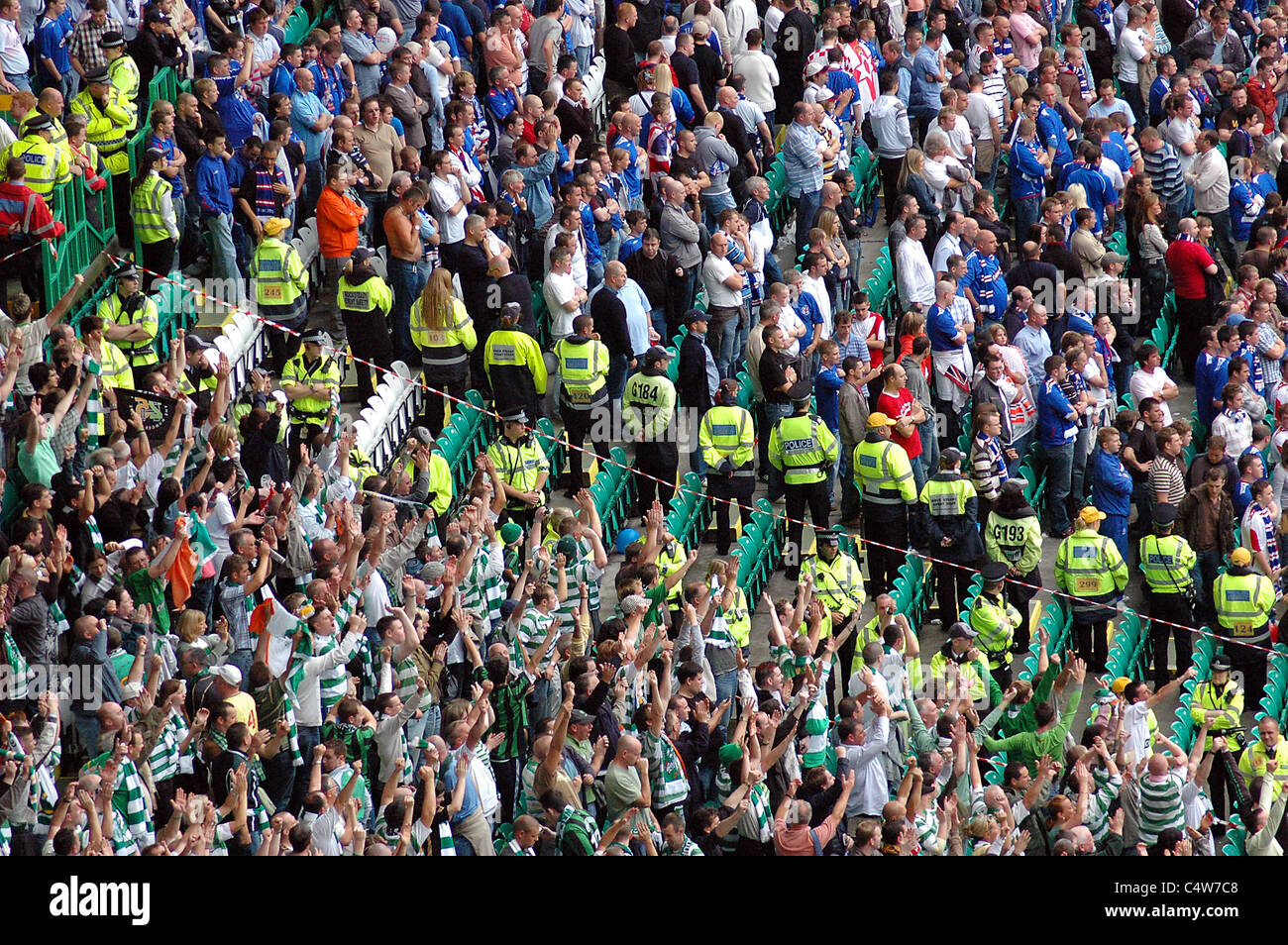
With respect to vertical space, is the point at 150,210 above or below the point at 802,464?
above

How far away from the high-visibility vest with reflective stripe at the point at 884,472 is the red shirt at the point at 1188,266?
410 centimetres

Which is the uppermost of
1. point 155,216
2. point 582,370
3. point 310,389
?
point 155,216

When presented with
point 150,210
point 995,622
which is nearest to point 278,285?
point 150,210


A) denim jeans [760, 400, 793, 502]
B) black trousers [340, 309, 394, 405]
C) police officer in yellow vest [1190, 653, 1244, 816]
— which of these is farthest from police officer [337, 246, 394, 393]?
police officer in yellow vest [1190, 653, 1244, 816]

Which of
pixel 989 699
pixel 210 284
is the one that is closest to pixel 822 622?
pixel 989 699

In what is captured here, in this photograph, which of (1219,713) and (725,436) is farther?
(725,436)

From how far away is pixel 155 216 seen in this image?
54.9 ft

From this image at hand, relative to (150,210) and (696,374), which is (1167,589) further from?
(150,210)

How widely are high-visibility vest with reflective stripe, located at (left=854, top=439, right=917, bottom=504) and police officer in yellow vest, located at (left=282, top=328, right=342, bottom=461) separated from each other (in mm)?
3570

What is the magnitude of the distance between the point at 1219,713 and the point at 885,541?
2542mm

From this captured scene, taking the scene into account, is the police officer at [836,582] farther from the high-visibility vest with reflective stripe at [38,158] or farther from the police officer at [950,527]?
the high-visibility vest with reflective stripe at [38,158]

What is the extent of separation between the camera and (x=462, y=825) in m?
12.7

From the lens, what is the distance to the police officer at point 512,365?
16.3 m

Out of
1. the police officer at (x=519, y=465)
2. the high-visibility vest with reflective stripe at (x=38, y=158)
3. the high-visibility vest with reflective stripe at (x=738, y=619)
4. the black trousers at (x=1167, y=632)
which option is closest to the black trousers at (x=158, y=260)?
the high-visibility vest with reflective stripe at (x=38, y=158)
